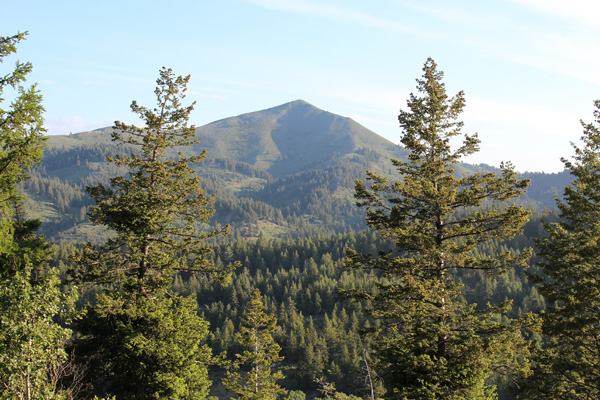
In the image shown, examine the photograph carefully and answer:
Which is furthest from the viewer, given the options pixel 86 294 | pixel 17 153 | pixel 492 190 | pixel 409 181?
pixel 86 294

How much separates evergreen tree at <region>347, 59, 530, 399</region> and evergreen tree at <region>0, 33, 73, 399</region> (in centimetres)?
1066

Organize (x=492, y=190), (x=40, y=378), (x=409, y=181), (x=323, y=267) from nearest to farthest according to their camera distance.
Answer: (x=40, y=378) → (x=492, y=190) → (x=409, y=181) → (x=323, y=267)

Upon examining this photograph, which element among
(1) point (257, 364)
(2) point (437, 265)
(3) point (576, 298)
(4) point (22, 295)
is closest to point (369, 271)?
(2) point (437, 265)

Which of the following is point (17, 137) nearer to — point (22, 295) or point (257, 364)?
point (22, 295)

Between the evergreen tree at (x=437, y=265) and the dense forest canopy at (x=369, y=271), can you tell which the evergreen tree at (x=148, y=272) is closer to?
the dense forest canopy at (x=369, y=271)

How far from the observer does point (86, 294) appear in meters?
146

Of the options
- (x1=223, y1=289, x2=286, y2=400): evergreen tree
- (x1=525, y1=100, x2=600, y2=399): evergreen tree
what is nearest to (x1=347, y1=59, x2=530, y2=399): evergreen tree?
(x1=525, y1=100, x2=600, y2=399): evergreen tree

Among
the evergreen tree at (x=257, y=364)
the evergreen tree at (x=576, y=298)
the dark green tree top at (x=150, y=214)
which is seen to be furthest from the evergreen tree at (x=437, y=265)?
the evergreen tree at (x=257, y=364)

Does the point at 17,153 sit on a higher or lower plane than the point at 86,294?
higher

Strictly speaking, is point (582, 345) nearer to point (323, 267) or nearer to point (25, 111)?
point (25, 111)

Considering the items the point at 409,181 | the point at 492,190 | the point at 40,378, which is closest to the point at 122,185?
the point at 40,378

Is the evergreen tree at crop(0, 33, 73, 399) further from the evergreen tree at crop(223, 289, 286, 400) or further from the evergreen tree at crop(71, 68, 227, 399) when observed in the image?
the evergreen tree at crop(223, 289, 286, 400)

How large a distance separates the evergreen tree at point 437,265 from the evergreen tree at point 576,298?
3518 mm

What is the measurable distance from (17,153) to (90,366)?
11.4 meters
